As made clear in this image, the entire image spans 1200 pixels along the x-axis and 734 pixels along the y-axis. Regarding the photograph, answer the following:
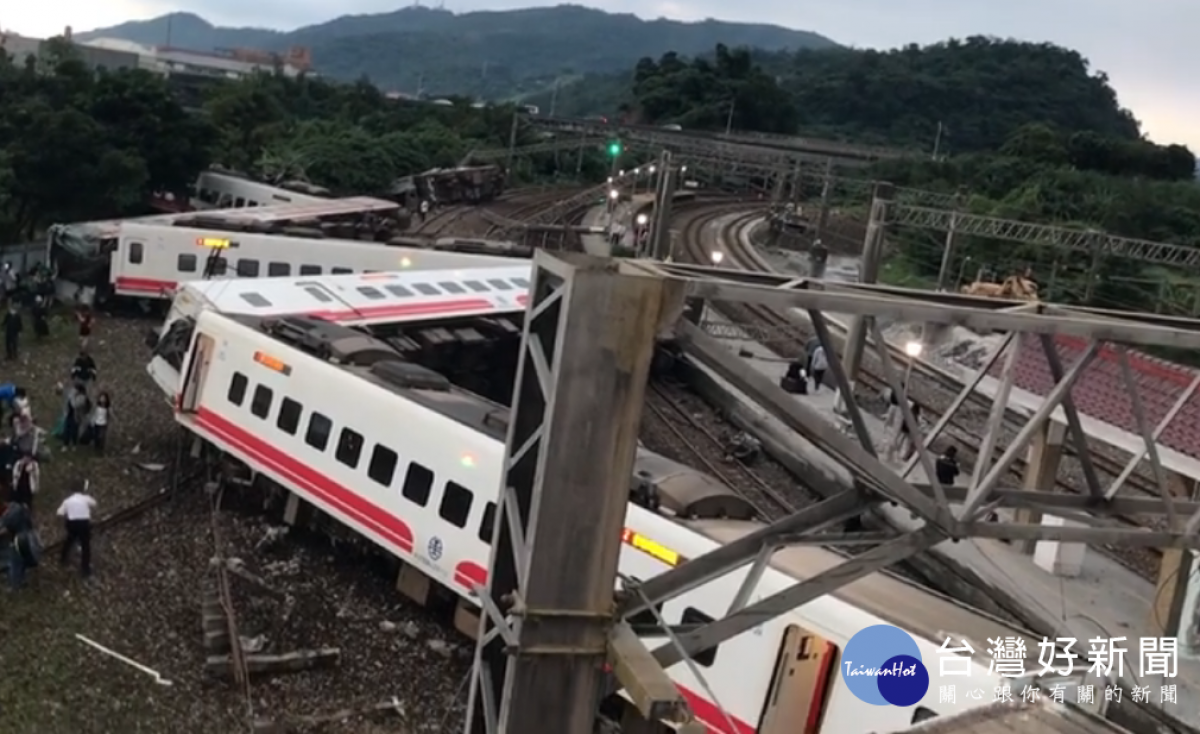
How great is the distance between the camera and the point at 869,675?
8.01 metres

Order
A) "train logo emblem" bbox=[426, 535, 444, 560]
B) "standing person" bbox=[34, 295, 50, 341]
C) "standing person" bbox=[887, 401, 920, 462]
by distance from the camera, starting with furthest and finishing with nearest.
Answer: "standing person" bbox=[34, 295, 50, 341], "standing person" bbox=[887, 401, 920, 462], "train logo emblem" bbox=[426, 535, 444, 560]

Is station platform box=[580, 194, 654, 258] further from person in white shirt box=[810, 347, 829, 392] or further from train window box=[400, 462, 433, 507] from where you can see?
train window box=[400, 462, 433, 507]

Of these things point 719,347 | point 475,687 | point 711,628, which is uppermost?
point 719,347

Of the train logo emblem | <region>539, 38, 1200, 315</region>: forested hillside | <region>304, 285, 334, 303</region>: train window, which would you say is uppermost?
<region>539, 38, 1200, 315</region>: forested hillside

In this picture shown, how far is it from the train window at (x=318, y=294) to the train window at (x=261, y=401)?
173 inches

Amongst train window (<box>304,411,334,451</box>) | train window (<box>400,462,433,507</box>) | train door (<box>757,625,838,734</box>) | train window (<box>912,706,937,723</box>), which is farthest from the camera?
train window (<box>304,411,334,451</box>)

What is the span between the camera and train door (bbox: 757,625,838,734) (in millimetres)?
8461

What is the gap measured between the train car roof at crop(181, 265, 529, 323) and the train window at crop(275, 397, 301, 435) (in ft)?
9.13

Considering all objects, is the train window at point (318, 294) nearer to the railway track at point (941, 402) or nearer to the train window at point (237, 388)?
the train window at point (237, 388)

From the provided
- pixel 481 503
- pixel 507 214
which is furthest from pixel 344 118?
pixel 481 503

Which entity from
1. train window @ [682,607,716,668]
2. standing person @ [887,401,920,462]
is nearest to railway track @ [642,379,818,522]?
standing person @ [887,401,920,462]

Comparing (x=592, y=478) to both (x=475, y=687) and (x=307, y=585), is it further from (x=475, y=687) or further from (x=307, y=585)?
(x=307, y=585)

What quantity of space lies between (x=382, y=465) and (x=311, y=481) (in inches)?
54.4

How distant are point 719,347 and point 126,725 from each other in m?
7.39
